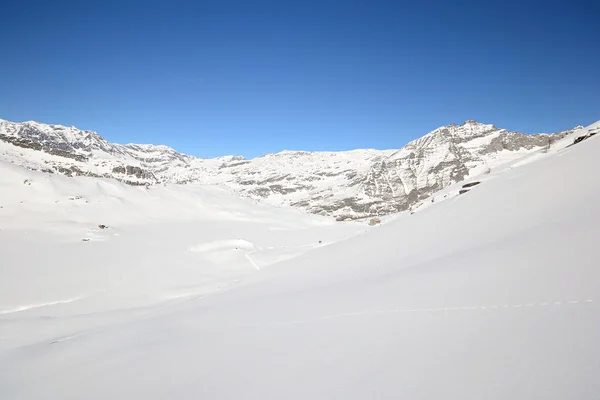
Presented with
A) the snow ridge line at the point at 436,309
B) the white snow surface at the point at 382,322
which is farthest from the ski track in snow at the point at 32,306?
the snow ridge line at the point at 436,309

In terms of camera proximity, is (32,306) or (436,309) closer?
(436,309)

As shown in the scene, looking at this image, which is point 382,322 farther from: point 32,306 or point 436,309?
point 32,306

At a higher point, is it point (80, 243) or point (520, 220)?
point (80, 243)

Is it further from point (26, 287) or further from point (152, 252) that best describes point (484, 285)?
point (152, 252)

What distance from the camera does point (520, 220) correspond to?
24.1 feet

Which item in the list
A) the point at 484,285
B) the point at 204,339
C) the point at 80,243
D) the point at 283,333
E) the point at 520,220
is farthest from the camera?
the point at 80,243

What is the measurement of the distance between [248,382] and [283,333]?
1.50 metres

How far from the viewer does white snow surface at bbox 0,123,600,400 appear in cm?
303

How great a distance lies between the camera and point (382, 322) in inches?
186

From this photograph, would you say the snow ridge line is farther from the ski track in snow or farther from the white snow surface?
the ski track in snow

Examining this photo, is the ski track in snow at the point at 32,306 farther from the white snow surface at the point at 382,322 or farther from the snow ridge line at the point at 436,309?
the snow ridge line at the point at 436,309

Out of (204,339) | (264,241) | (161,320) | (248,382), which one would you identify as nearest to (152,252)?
(264,241)

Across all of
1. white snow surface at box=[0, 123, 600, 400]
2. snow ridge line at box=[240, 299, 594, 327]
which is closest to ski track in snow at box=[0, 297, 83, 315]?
white snow surface at box=[0, 123, 600, 400]

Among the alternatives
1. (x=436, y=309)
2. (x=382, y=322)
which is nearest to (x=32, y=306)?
(x=382, y=322)
